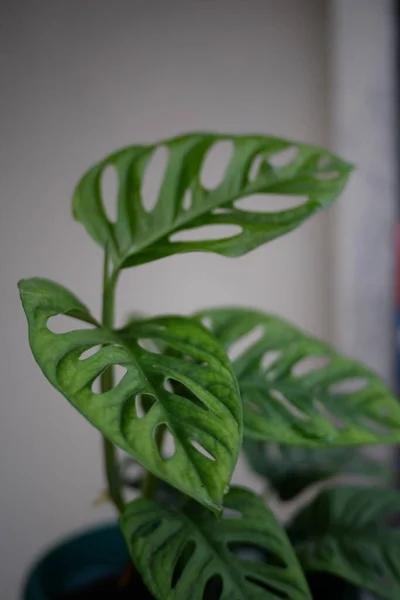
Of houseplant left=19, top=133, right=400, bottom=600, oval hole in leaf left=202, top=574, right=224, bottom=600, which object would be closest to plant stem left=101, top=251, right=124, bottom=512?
houseplant left=19, top=133, right=400, bottom=600

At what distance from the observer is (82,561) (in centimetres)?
71

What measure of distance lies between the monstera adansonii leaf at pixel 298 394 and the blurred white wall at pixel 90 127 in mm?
342

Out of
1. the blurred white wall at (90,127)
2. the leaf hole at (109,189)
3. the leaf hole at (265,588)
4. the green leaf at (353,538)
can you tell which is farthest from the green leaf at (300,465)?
the leaf hole at (109,189)

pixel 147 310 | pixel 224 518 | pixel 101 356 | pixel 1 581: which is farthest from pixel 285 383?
pixel 1 581

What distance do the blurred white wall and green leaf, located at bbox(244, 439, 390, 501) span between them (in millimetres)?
312

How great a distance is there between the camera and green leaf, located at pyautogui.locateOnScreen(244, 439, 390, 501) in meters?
0.72

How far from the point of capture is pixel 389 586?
1.81 ft

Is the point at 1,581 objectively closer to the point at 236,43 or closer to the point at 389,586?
the point at 389,586

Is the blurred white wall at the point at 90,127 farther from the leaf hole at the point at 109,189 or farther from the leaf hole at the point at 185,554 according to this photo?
the leaf hole at the point at 185,554

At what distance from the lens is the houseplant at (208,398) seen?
0.37 meters

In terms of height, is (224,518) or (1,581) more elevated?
(224,518)

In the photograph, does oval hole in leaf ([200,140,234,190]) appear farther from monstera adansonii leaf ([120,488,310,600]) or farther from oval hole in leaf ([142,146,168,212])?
monstera adansonii leaf ([120,488,310,600])

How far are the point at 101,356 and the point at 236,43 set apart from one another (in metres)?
0.72

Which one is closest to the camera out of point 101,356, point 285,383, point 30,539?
point 101,356
